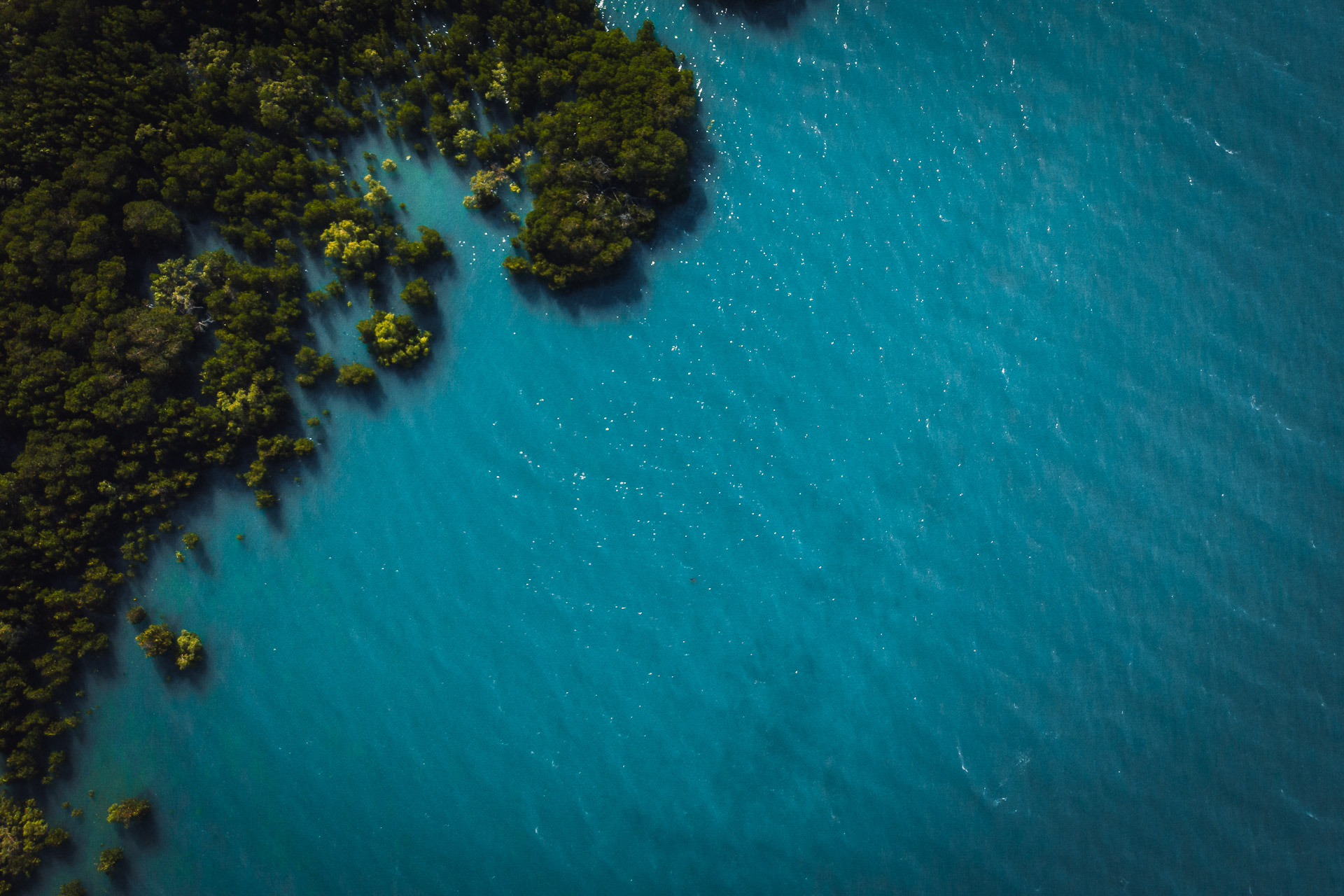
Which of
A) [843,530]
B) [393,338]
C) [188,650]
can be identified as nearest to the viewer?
[188,650]

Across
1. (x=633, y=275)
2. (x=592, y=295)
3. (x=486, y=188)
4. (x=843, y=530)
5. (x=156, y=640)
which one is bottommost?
(x=843, y=530)

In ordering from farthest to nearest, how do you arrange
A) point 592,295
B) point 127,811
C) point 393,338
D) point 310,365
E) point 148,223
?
point 592,295 < point 310,365 < point 393,338 < point 148,223 < point 127,811

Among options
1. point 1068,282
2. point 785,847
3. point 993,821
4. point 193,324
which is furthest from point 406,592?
point 1068,282

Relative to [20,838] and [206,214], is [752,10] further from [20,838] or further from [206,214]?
[20,838]

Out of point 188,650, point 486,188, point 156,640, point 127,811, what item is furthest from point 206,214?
point 127,811

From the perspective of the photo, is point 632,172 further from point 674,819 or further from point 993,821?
point 993,821

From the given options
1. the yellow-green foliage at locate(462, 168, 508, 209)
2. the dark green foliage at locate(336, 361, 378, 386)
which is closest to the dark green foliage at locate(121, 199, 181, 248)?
the dark green foliage at locate(336, 361, 378, 386)
